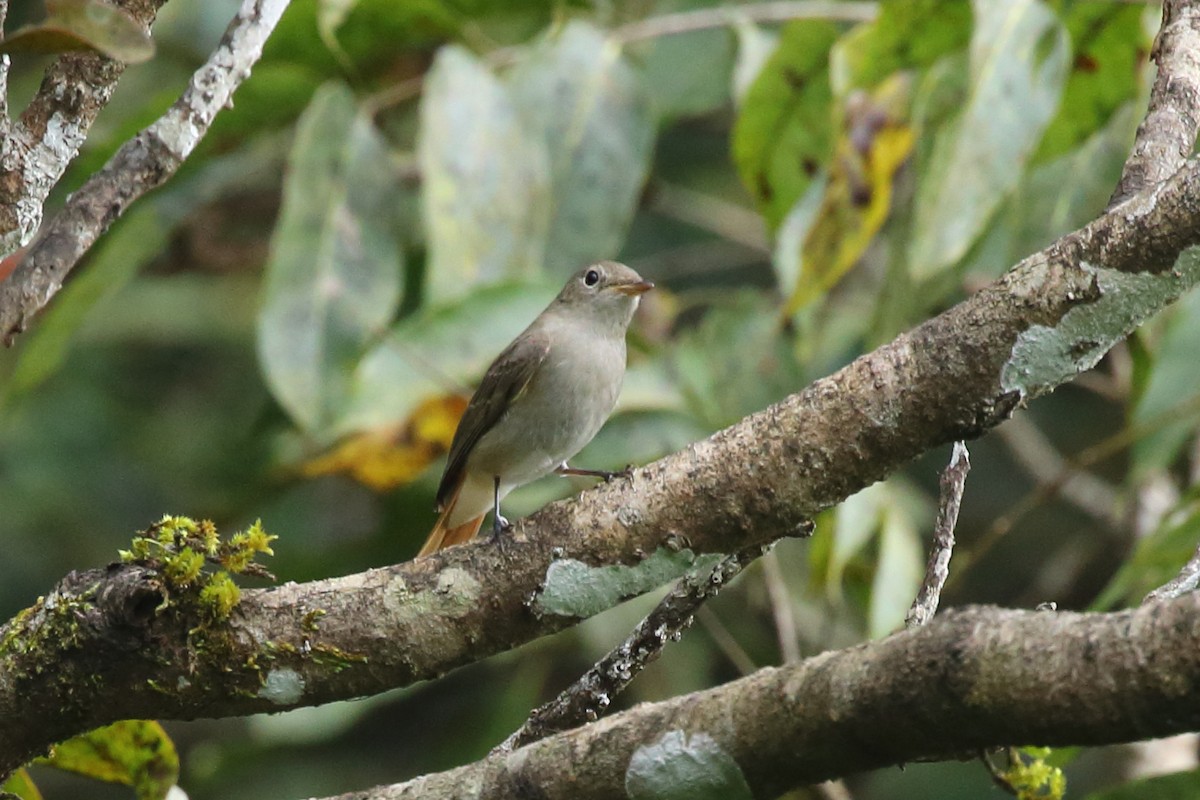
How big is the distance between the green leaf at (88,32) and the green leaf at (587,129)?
2807mm

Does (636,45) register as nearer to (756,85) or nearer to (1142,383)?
(756,85)

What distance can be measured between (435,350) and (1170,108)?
7.65ft

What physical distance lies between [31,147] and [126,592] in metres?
0.71

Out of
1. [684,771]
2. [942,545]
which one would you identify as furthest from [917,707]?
[942,545]

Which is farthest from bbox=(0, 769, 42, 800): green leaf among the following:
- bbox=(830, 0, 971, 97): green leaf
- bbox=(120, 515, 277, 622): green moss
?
bbox=(830, 0, 971, 97): green leaf

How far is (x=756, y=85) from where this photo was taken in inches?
180

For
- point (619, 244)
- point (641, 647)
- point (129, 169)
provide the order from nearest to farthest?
point (129, 169)
point (641, 647)
point (619, 244)

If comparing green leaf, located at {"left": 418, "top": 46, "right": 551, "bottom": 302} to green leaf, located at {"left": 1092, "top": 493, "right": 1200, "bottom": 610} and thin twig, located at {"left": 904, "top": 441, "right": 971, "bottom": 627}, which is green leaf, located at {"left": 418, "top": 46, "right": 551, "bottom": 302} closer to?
green leaf, located at {"left": 1092, "top": 493, "right": 1200, "bottom": 610}

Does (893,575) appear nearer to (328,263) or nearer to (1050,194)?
(1050,194)

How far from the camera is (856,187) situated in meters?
4.52

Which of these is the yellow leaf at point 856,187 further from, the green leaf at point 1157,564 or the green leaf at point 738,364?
the green leaf at point 1157,564

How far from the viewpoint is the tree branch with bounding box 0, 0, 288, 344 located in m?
2.11

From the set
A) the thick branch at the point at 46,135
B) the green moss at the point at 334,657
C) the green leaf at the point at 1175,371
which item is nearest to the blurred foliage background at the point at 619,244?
the green leaf at the point at 1175,371

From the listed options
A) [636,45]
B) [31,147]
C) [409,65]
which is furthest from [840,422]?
[409,65]
